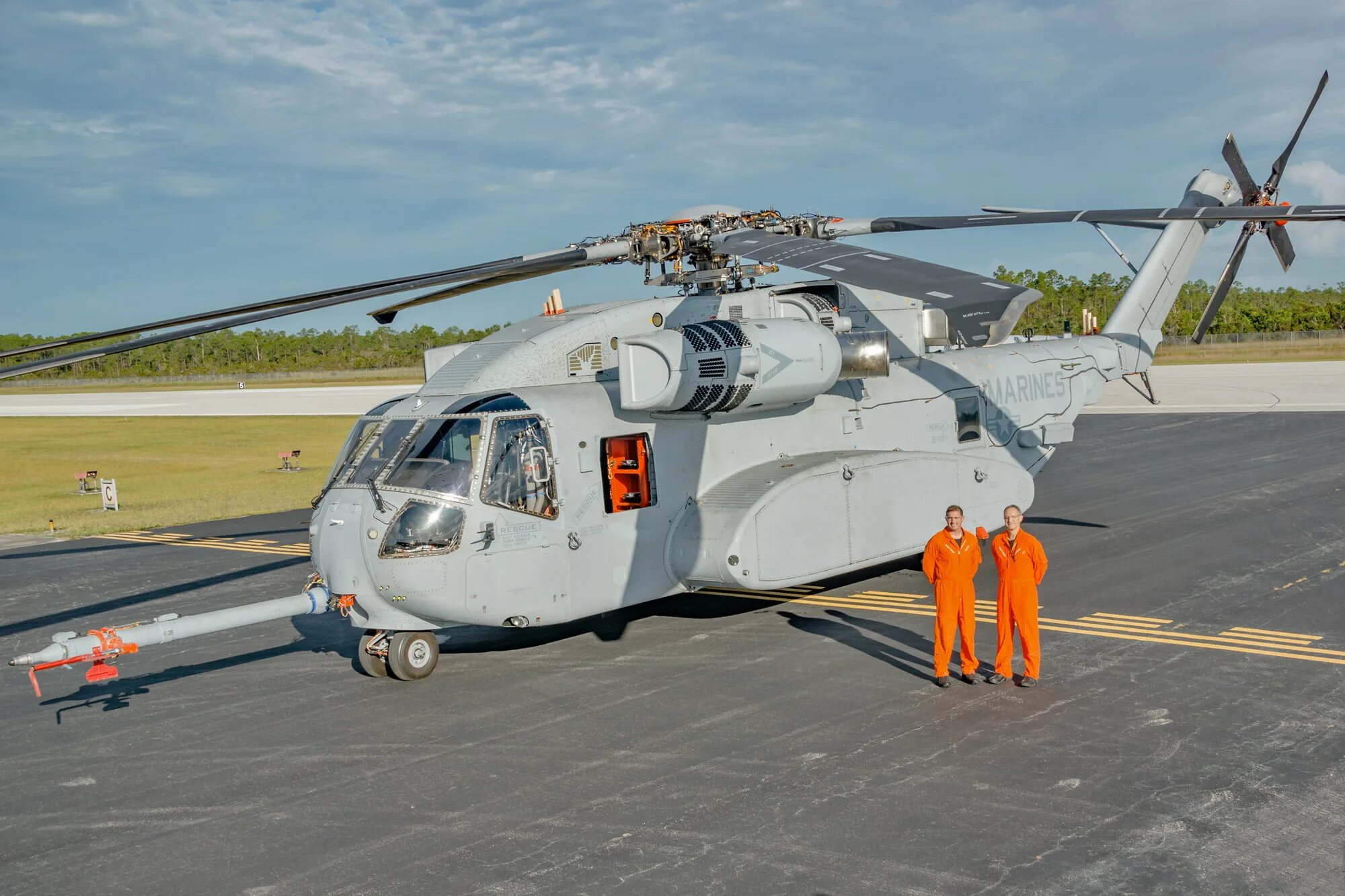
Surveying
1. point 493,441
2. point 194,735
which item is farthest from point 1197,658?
point 194,735

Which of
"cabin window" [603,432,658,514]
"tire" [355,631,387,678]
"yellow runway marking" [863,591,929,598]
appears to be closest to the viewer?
"tire" [355,631,387,678]

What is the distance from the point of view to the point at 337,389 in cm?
8231

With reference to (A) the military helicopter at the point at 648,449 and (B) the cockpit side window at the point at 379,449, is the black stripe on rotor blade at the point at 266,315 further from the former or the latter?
(B) the cockpit side window at the point at 379,449

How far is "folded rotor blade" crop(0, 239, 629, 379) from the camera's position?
280 inches

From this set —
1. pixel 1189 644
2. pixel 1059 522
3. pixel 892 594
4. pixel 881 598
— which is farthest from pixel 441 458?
pixel 1059 522

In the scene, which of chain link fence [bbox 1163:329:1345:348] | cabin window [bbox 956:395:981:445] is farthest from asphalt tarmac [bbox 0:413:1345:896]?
chain link fence [bbox 1163:329:1345:348]

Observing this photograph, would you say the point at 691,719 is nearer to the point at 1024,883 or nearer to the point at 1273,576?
the point at 1024,883

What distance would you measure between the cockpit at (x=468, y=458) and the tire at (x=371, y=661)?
1.45m

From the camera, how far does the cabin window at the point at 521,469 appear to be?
10109mm

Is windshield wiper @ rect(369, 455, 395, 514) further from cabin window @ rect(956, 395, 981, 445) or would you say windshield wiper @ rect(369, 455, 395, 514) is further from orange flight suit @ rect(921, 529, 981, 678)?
cabin window @ rect(956, 395, 981, 445)

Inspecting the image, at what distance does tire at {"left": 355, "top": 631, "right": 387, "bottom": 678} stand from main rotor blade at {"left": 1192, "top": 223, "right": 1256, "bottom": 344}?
11.7 meters

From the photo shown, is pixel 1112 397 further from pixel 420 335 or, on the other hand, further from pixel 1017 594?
pixel 420 335

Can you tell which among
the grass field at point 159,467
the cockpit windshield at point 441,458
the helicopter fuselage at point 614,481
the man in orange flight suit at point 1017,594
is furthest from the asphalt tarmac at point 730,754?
the grass field at point 159,467

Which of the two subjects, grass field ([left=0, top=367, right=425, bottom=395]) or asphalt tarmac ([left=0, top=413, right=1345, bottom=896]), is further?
grass field ([left=0, top=367, right=425, bottom=395])
